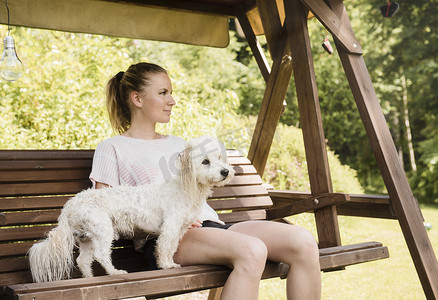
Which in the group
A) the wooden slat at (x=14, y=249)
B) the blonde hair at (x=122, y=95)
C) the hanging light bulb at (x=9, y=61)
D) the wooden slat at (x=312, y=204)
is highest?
the hanging light bulb at (x=9, y=61)

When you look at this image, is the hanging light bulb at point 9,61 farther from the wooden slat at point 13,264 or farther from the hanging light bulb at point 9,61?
the wooden slat at point 13,264

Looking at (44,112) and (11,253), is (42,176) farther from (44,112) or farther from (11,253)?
(44,112)

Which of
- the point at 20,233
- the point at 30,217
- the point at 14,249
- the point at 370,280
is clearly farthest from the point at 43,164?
the point at 370,280

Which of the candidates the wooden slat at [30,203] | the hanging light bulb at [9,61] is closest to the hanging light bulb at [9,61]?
Result: the hanging light bulb at [9,61]

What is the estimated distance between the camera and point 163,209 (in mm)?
2201

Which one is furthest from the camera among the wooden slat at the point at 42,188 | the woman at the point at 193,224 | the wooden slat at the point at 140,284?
the wooden slat at the point at 42,188

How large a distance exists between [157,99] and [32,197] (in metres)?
0.86

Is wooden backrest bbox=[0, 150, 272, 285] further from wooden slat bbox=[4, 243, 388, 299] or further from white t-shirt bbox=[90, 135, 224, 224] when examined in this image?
wooden slat bbox=[4, 243, 388, 299]

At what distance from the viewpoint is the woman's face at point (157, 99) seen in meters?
2.73

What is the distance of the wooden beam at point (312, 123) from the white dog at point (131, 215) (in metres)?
0.94

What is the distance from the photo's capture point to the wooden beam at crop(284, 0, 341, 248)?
9.77 feet

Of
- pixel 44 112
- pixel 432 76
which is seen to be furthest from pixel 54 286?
pixel 432 76

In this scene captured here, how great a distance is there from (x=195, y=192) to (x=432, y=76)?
12.5 meters

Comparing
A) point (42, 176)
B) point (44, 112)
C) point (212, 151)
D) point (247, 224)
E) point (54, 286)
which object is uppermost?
point (44, 112)
